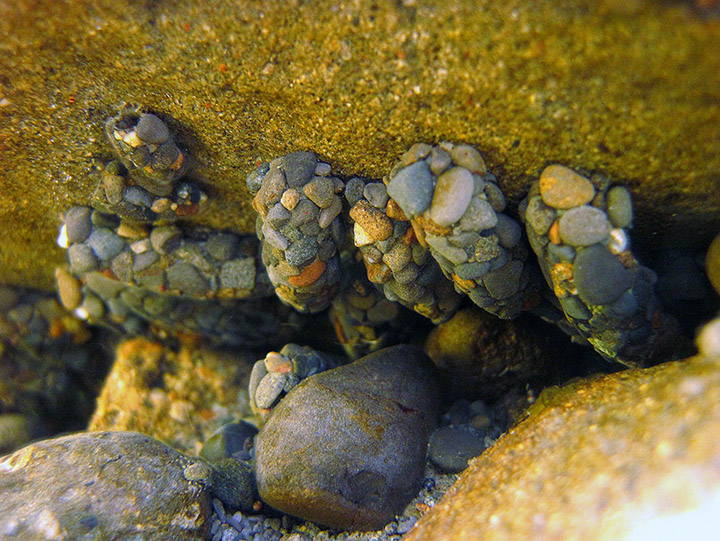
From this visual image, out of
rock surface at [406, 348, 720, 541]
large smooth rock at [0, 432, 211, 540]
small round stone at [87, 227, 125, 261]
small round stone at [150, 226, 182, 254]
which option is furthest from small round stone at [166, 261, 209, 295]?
rock surface at [406, 348, 720, 541]

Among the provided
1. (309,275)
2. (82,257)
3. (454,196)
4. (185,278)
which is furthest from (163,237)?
(454,196)

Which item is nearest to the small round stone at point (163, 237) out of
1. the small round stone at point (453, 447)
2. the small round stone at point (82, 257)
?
the small round stone at point (82, 257)

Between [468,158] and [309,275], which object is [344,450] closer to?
[309,275]

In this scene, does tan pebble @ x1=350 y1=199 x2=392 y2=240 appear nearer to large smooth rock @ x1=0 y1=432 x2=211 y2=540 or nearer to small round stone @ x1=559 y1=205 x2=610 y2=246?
small round stone @ x1=559 y1=205 x2=610 y2=246

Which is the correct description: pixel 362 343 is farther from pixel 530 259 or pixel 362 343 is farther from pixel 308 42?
pixel 308 42

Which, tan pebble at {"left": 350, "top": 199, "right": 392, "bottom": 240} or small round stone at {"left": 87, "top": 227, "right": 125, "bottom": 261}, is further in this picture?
small round stone at {"left": 87, "top": 227, "right": 125, "bottom": 261}

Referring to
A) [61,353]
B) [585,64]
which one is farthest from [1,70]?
[61,353]
